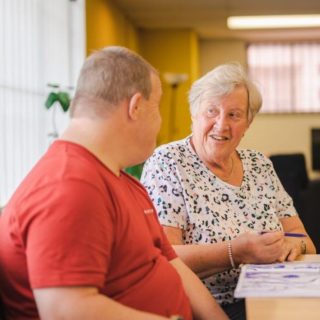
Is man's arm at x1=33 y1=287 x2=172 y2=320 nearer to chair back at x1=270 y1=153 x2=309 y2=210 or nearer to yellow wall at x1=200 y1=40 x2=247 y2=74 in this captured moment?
chair back at x1=270 y1=153 x2=309 y2=210

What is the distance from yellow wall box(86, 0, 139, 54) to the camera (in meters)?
5.92

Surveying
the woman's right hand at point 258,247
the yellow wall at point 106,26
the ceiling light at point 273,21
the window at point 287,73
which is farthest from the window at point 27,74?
the window at point 287,73

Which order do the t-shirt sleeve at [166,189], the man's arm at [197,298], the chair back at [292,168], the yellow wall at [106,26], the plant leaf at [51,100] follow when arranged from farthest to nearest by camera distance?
the yellow wall at [106,26] < the chair back at [292,168] < the plant leaf at [51,100] < the t-shirt sleeve at [166,189] < the man's arm at [197,298]

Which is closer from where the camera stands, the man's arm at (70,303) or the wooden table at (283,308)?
the man's arm at (70,303)

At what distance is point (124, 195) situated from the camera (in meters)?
1.35

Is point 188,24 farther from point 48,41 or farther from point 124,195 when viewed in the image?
point 124,195

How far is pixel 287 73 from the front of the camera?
1008cm

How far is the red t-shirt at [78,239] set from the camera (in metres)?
1.13

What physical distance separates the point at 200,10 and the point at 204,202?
230 inches

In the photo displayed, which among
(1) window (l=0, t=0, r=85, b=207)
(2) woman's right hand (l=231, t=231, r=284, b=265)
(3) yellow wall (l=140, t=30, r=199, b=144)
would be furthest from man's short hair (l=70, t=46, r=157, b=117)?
(3) yellow wall (l=140, t=30, r=199, b=144)

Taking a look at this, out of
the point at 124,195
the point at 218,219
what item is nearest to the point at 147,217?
the point at 124,195

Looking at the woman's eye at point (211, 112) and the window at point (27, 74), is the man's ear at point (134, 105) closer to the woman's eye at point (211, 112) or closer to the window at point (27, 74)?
the woman's eye at point (211, 112)

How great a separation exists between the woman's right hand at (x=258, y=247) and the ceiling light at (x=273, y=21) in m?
6.56

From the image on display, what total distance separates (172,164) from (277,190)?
0.47m
